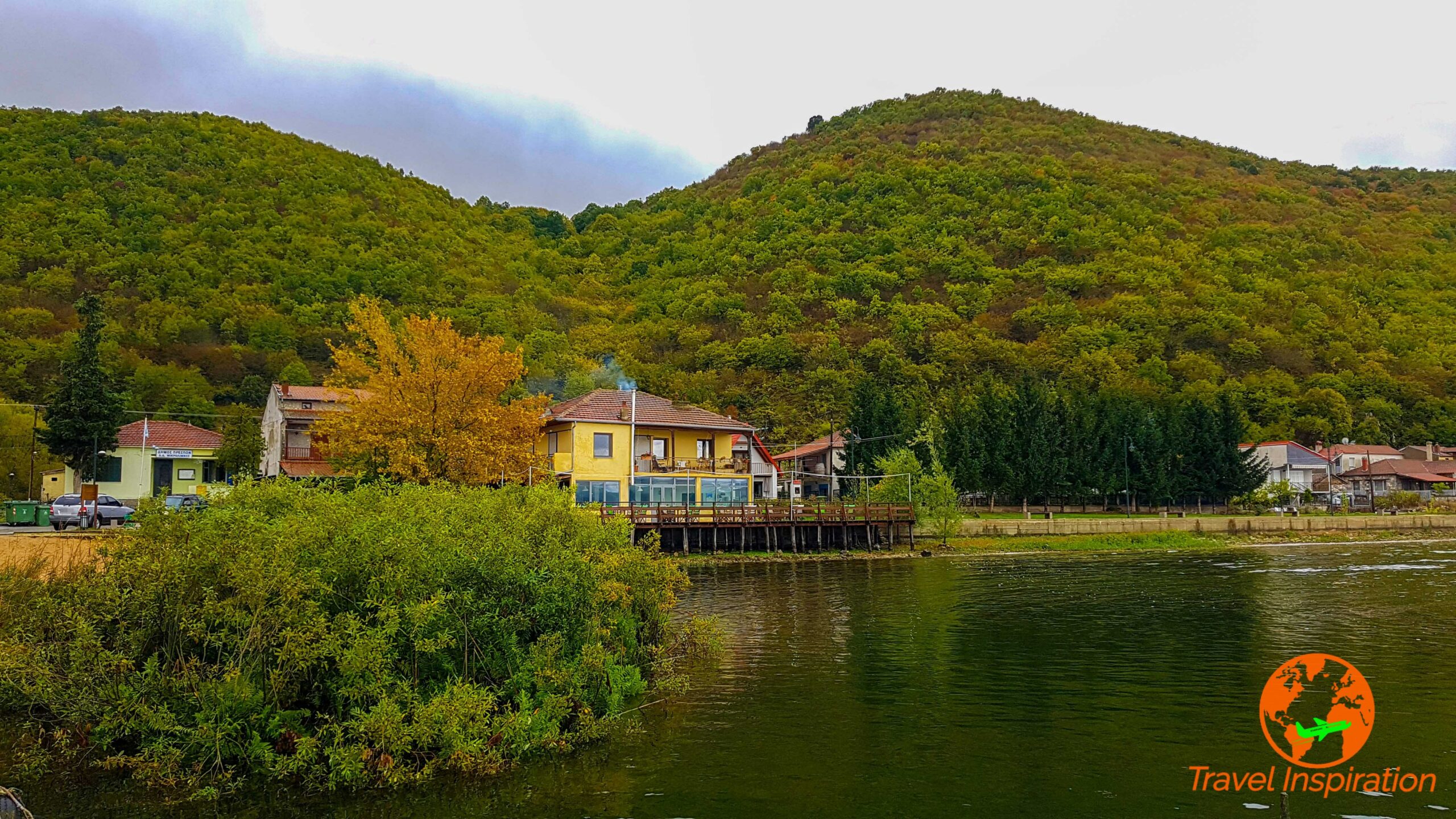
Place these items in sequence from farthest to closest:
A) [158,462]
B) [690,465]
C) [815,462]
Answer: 1. [815,462]
2. [158,462]
3. [690,465]

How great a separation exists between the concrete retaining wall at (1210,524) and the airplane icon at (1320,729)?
127ft

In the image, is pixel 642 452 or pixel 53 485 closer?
pixel 642 452

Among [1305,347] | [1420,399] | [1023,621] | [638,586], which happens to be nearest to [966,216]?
[1305,347]

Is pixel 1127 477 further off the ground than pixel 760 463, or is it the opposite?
pixel 760 463

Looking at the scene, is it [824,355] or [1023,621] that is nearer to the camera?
[1023,621]

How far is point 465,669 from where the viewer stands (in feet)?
42.7

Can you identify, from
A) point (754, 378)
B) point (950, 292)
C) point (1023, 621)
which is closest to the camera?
point (1023, 621)

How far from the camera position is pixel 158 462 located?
55594 mm

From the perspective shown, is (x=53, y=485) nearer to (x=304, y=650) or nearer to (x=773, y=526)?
(x=773, y=526)

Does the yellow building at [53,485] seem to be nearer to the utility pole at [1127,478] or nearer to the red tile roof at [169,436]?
the red tile roof at [169,436]

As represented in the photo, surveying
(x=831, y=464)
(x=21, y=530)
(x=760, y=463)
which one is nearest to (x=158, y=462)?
(x=21, y=530)

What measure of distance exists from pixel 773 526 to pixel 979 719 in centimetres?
3432

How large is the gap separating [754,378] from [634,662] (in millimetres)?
78994

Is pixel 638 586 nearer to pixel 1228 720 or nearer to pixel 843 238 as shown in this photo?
pixel 1228 720
